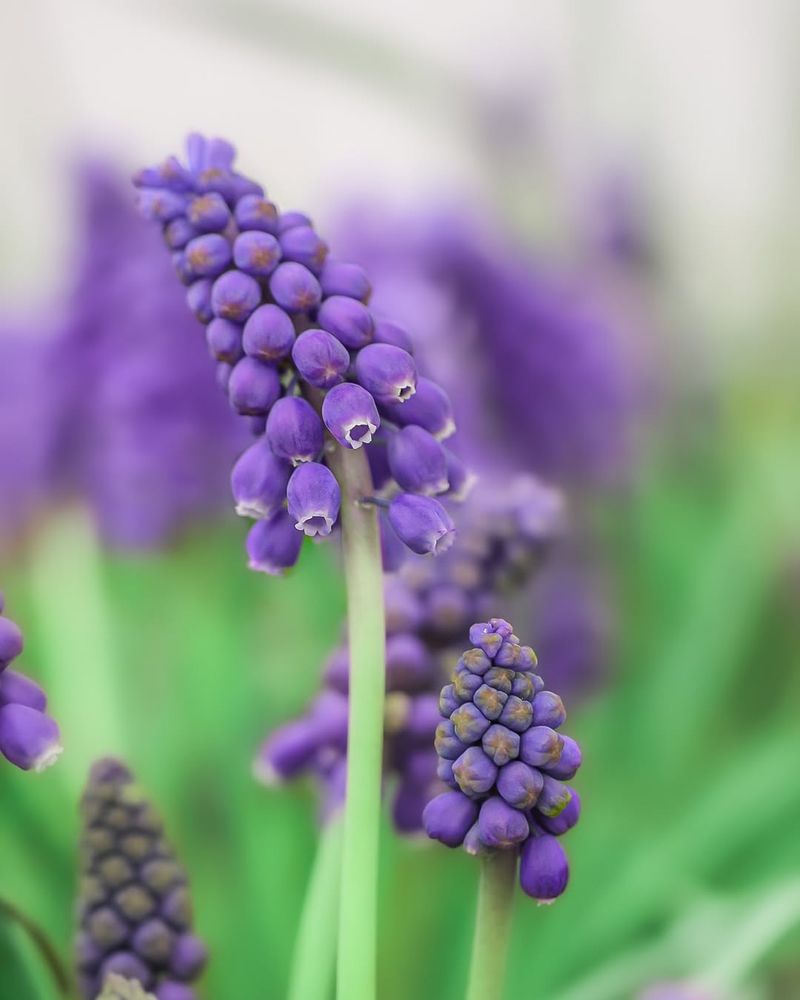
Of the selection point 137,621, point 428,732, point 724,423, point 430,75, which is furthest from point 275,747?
point 430,75

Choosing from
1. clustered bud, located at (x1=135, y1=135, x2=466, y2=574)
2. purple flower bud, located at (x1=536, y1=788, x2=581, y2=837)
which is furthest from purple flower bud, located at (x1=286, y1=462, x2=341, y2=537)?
purple flower bud, located at (x1=536, y1=788, x2=581, y2=837)

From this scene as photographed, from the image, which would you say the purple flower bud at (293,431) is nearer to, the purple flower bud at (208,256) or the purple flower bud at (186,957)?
the purple flower bud at (208,256)

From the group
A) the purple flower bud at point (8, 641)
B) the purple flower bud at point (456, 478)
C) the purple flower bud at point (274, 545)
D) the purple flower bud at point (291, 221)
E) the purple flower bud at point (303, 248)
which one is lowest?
the purple flower bud at point (8, 641)

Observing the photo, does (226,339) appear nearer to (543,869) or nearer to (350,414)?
(350,414)

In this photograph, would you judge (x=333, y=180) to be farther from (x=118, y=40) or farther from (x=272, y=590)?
(x=272, y=590)

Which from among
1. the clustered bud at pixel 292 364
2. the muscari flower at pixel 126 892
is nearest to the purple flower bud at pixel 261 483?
the clustered bud at pixel 292 364

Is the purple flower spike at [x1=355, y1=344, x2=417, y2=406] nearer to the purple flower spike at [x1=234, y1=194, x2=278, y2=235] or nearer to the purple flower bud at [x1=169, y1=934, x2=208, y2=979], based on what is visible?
the purple flower spike at [x1=234, y1=194, x2=278, y2=235]
